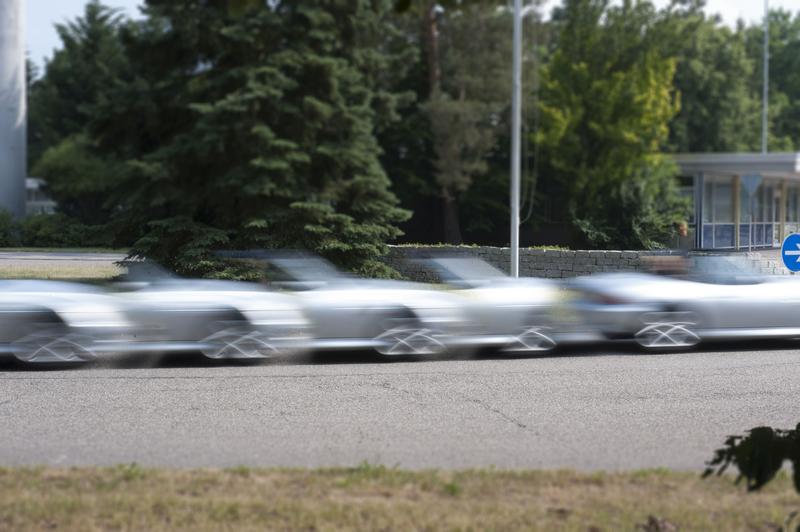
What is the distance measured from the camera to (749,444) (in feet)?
11.6

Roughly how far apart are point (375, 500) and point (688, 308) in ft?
30.2

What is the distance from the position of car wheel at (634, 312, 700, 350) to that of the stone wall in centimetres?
828

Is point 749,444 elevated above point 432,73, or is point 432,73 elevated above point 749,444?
point 432,73

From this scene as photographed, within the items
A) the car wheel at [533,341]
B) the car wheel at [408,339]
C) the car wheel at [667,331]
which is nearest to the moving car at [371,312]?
the car wheel at [408,339]

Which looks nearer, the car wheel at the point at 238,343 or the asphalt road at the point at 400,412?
the asphalt road at the point at 400,412

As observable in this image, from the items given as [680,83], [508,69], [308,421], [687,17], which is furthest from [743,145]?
[308,421]

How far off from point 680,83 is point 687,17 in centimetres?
456

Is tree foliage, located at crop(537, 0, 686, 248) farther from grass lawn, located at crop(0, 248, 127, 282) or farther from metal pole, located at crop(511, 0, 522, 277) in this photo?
grass lawn, located at crop(0, 248, 127, 282)

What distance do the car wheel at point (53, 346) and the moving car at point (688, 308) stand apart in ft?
20.0

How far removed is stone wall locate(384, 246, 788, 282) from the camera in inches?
961

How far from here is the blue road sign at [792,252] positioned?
17.5 metres

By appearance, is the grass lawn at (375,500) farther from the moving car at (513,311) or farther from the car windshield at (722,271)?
the car windshield at (722,271)

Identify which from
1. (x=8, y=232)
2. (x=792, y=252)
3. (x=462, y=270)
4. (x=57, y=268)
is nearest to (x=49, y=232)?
(x=8, y=232)

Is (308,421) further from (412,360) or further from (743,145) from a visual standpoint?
(743,145)
